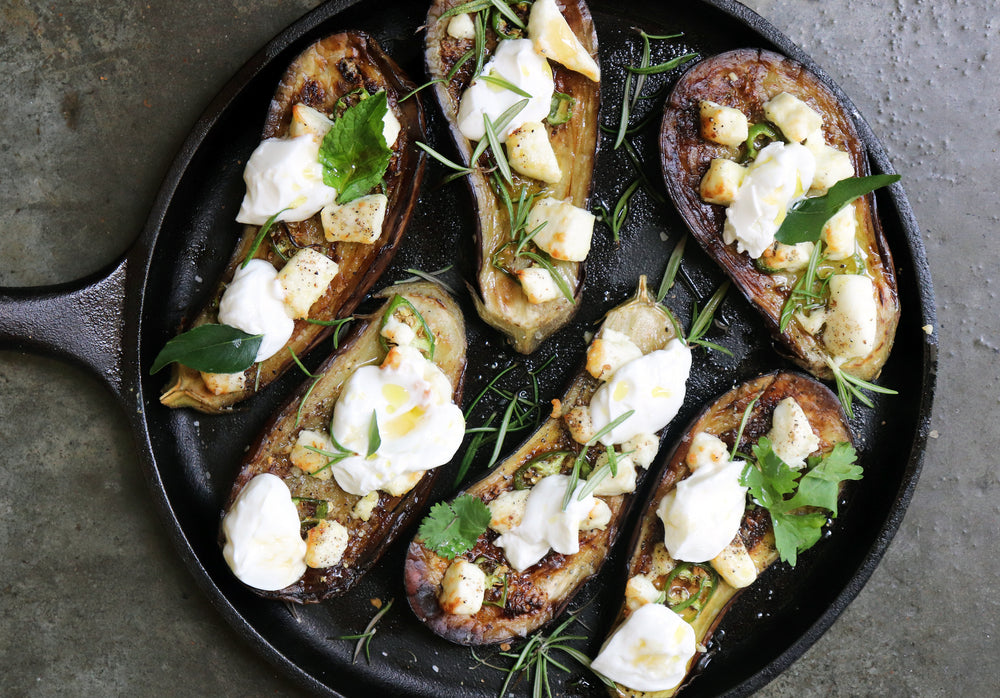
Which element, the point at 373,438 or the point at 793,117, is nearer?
the point at 373,438

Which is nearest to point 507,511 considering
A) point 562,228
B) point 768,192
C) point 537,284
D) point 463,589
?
point 463,589

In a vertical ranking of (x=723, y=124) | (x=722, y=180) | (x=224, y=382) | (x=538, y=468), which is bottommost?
(x=538, y=468)

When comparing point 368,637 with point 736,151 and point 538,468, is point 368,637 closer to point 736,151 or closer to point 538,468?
point 538,468

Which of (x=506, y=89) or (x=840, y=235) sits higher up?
(x=506, y=89)

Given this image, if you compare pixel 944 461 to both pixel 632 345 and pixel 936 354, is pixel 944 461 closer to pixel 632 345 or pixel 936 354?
pixel 936 354

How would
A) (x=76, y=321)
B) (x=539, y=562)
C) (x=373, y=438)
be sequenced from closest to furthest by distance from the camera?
(x=373, y=438), (x=76, y=321), (x=539, y=562)

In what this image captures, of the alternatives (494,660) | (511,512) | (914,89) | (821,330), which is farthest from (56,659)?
(914,89)

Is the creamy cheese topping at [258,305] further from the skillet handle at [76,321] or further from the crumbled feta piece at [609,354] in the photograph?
the crumbled feta piece at [609,354]
